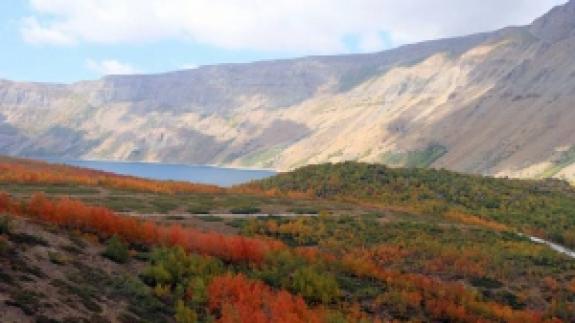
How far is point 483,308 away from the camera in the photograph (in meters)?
22.7

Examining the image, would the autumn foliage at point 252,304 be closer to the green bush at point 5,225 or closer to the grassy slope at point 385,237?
the grassy slope at point 385,237

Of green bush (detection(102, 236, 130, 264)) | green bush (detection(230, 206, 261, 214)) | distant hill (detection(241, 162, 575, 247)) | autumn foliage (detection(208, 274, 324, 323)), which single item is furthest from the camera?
distant hill (detection(241, 162, 575, 247))

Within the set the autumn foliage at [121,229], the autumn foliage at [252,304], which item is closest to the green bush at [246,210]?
the autumn foliage at [121,229]

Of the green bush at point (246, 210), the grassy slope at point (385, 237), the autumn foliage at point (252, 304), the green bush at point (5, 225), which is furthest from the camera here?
the green bush at point (246, 210)

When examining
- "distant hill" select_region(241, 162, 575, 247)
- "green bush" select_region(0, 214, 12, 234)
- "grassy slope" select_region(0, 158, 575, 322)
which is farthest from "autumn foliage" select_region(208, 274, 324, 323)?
"distant hill" select_region(241, 162, 575, 247)

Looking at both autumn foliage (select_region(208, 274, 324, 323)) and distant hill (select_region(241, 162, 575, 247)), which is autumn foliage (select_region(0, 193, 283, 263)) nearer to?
autumn foliage (select_region(208, 274, 324, 323))

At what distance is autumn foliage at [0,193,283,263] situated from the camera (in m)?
21.4

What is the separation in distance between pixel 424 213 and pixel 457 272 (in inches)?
1109

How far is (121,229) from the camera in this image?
22.3 meters

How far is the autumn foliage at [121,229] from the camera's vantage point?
21.4 meters

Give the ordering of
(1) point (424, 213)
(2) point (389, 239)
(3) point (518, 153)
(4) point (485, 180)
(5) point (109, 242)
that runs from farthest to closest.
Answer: (3) point (518, 153)
(4) point (485, 180)
(1) point (424, 213)
(2) point (389, 239)
(5) point (109, 242)

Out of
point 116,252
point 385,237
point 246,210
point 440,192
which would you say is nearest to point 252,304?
point 116,252

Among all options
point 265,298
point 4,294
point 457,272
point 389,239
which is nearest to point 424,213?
point 389,239

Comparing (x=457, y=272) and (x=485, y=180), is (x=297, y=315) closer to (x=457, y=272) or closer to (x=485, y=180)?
(x=457, y=272)
